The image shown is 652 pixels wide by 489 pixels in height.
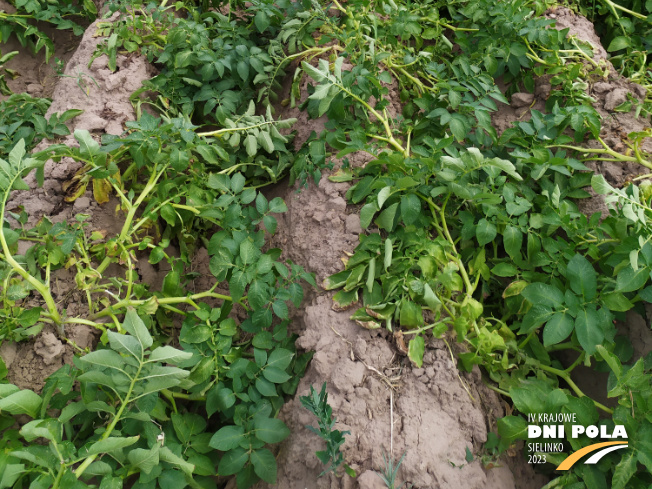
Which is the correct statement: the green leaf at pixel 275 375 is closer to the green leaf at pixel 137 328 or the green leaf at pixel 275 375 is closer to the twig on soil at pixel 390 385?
the twig on soil at pixel 390 385

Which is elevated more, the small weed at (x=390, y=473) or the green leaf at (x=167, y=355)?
the green leaf at (x=167, y=355)

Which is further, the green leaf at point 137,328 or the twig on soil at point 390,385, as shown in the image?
the twig on soil at point 390,385

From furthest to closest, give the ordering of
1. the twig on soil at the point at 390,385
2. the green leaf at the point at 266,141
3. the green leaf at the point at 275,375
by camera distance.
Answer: the green leaf at the point at 266,141
the green leaf at the point at 275,375
the twig on soil at the point at 390,385

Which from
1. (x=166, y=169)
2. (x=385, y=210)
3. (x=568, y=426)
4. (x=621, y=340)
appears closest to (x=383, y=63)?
(x=385, y=210)

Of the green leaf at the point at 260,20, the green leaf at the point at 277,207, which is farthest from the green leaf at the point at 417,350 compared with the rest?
the green leaf at the point at 260,20

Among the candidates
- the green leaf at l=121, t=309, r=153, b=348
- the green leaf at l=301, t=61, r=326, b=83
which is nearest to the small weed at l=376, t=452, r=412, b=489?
the green leaf at l=121, t=309, r=153, b=348

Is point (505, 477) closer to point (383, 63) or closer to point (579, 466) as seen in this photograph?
point (579, 466)

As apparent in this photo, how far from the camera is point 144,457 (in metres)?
1.44

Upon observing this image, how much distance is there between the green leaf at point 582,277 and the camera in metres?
1.71

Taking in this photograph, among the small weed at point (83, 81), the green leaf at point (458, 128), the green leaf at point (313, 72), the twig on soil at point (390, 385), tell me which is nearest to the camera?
the twig on soil at point (390, 385)

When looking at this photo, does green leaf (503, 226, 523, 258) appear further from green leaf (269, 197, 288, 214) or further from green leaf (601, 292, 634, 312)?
green leaf (269, 197, 288, 214)

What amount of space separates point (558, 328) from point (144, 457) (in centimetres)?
145

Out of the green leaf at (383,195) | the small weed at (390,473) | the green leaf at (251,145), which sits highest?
the green leaf at (383,195)

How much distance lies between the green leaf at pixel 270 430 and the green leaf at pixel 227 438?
0.20 ft
